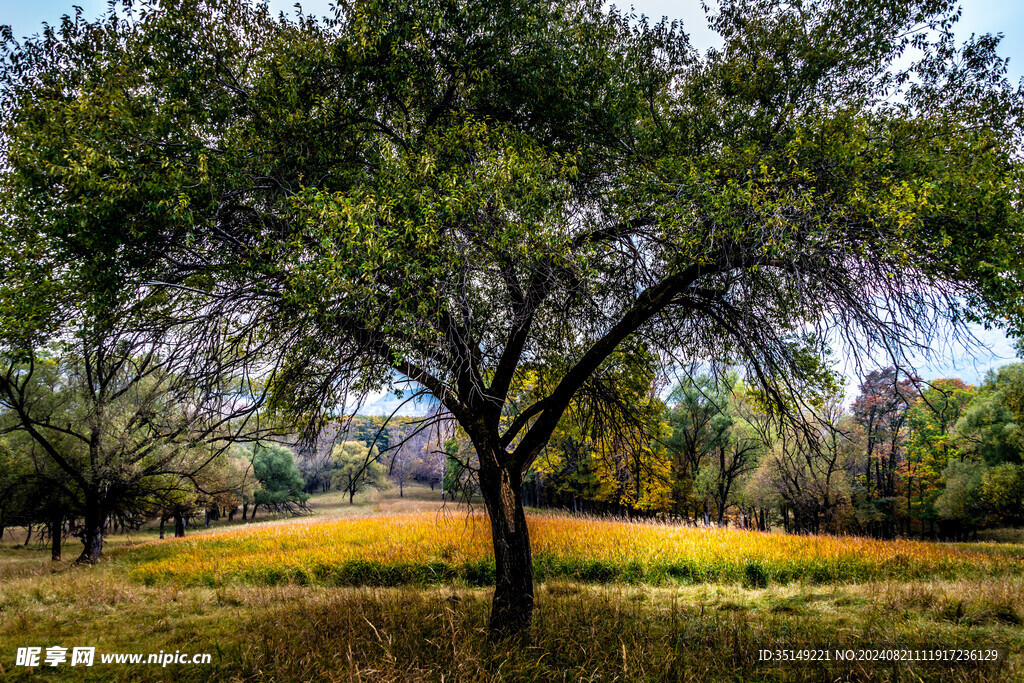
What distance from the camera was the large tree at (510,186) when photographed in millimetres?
4227

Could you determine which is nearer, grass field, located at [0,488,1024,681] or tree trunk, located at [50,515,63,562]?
grass field, located at [0,488,1024,681]

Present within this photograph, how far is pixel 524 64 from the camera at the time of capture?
19.1ft

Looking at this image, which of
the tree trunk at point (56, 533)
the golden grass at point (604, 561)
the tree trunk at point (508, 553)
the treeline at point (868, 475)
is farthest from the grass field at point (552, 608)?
the treeline at point (868, 475)

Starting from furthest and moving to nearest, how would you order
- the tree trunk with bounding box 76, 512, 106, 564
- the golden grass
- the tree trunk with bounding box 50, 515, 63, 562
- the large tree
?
the tree trunk with bounding box 50, 515, 63, 562
the tree trunk with bounding box 76, 512, 106, 564
the golden grass
the large tree

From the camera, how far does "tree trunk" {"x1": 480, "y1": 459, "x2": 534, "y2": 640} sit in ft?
18.0

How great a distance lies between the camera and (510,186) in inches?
185

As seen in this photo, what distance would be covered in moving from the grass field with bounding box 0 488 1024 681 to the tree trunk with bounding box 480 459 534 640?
0.37m

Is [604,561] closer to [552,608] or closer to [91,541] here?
[552,608]

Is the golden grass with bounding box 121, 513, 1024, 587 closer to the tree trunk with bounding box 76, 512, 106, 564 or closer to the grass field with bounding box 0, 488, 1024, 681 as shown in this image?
the grass field with bounding box 0, 488, 1024, 681

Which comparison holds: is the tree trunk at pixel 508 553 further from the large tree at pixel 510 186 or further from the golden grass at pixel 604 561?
the golden grass at pixel 604 561

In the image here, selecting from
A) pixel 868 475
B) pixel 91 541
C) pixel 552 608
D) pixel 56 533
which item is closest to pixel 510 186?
pixel 552 608

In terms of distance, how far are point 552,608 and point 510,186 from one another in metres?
5.83

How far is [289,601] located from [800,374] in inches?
365

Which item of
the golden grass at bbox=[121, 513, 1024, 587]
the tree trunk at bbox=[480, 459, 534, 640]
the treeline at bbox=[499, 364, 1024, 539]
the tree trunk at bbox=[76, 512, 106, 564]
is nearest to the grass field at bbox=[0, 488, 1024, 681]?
the golden grass at bbox=[121, 513, 1024, 587]
